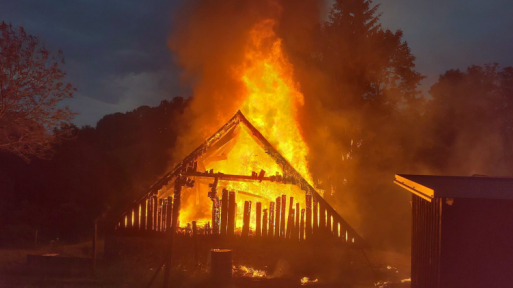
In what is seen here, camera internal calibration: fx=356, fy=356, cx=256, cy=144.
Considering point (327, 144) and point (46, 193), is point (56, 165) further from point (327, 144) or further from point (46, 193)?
point (327, 144)

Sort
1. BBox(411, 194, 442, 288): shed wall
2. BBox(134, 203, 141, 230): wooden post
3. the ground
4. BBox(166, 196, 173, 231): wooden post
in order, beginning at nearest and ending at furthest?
BBox(411, 194, 442, 288): shed wall
the ground
BBox(166, 196, 173, 231): wooden post
BBox(134, 203, 141, 230): wooden post

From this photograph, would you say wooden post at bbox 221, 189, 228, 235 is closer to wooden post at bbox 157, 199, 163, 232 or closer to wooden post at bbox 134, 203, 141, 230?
wooden post at bbox 157, 199, 163, 232

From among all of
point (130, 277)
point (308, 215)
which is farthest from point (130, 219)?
point (308, 215)

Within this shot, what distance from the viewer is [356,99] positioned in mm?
24953

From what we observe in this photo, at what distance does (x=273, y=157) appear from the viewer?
11.2 metres

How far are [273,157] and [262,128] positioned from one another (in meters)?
5.89

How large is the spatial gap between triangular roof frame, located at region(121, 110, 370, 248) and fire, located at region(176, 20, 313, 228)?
0.77 meters

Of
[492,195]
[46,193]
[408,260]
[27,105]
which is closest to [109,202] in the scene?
[46,193]

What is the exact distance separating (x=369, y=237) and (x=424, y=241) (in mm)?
11943

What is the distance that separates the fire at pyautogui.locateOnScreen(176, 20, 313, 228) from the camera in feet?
46.1

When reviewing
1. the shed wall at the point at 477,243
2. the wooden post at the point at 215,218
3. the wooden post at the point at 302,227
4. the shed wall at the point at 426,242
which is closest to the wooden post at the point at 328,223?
the wooden post at the point at 302,227

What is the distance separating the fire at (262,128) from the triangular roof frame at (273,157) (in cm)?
77

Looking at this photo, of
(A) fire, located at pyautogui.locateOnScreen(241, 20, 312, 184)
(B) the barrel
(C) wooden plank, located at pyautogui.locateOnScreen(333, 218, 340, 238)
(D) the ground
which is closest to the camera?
(D) the ground

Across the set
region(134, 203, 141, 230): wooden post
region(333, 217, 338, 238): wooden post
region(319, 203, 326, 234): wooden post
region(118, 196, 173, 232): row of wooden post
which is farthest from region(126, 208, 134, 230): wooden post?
region(333, 217, 338, 238): wooden post
